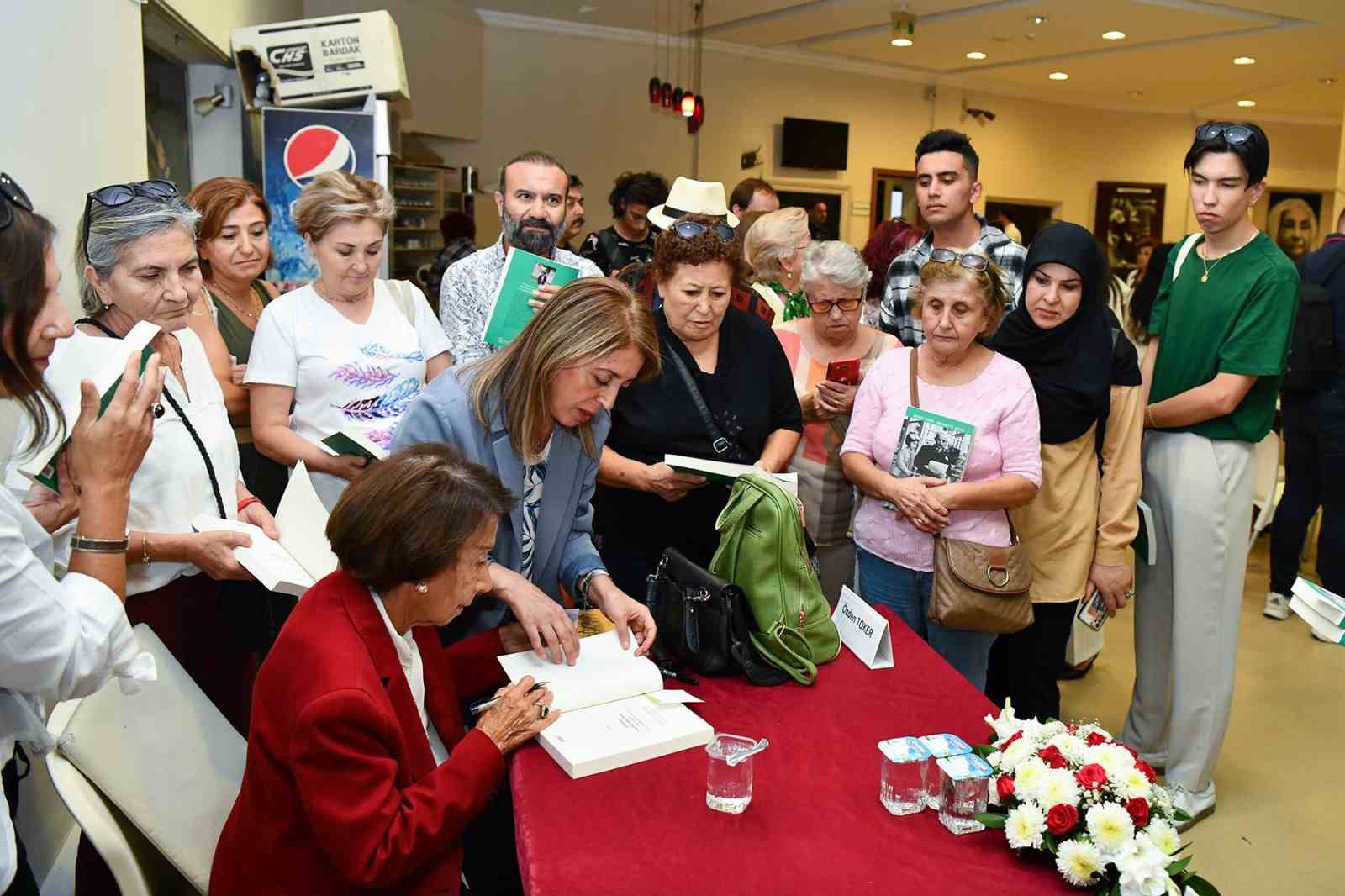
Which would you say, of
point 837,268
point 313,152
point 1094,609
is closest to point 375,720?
point 837,268

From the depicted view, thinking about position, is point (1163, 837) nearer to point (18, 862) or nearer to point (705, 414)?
point (705, 414)

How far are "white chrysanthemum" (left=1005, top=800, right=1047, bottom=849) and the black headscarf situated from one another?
1.55 m

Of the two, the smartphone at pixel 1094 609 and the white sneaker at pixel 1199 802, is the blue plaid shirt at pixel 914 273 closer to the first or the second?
the smartphone at pixel 1094 609

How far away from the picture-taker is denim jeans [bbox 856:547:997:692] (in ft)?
8.66

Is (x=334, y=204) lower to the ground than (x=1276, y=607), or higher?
higher

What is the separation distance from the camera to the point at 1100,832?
141cm

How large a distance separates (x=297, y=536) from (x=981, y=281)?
1784 millimetres

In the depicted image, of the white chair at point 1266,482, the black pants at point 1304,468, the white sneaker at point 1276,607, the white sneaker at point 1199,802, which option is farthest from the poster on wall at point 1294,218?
the white sneaker at point 1199,802

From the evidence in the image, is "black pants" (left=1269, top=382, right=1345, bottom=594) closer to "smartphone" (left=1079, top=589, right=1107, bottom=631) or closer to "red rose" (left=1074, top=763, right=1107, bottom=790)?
"smartphone" (left=1079, top=589, right=1107, bottom=631)

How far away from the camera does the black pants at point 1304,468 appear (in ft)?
15.7

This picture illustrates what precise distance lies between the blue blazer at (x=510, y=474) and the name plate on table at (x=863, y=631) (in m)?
0.57

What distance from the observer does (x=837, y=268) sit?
3.03 meters

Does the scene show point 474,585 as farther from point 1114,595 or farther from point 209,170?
point 209,170

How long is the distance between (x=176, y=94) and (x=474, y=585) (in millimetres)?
4100
